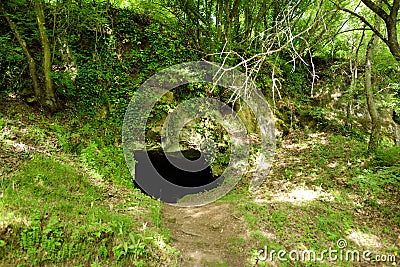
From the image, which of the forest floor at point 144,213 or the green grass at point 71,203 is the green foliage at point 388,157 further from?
the green grass at point 71,203

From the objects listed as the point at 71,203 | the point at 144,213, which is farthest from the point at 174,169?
the point at 71,203

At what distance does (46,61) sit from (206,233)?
5.92m

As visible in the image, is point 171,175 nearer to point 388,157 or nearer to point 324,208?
point 324,208

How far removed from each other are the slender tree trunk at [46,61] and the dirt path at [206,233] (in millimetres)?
4254

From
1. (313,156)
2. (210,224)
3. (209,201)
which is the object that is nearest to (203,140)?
(209,201)

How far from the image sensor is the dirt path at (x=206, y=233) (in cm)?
405

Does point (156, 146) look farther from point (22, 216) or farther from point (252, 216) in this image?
point (22, 216)

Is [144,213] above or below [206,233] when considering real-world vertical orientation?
above

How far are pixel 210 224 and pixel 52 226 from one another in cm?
312

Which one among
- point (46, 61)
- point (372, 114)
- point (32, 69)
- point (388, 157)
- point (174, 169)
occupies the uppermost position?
point (46, 61)

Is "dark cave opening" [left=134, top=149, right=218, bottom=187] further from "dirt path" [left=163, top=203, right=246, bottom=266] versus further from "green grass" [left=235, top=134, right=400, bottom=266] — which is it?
"green grass" [left=235, top=134, right=400, bottom=266]

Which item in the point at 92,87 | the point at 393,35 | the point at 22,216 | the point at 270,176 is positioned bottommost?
the point at 270,176

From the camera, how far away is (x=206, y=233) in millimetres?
4867

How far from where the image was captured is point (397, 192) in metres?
5.84
